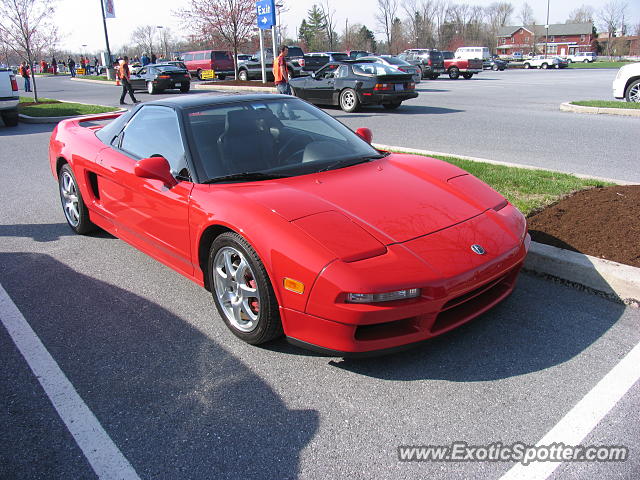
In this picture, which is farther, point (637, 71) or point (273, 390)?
point (637, 71)

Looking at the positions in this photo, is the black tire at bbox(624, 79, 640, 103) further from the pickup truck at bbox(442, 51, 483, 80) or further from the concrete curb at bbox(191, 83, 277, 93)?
the pickup truck at bbox(442, 51, 483, 80)

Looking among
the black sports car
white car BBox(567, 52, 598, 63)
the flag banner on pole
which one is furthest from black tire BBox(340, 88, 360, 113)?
white car BBox(567, 52, 598, 63)

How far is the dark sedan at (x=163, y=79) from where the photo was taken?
75.8ft

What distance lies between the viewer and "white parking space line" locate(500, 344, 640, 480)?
217 cm

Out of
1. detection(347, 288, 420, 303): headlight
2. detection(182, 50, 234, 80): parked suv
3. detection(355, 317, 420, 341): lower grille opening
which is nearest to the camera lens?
detection(347, 288, 420, 303): headlight

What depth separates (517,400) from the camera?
102 inches

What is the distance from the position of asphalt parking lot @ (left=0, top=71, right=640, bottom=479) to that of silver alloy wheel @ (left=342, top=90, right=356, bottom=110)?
11.7 m

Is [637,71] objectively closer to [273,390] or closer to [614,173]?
[614,173]

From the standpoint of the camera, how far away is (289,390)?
274 centimetres

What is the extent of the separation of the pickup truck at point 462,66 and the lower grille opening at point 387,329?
32.3 metres

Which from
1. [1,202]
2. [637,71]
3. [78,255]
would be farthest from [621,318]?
[637,71]

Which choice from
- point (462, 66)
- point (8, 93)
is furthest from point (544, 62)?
point (8, 93)

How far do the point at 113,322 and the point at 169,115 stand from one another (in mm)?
1584

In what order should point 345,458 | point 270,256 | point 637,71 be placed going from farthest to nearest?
1. point 637,71
2. point 270,256
3. point 345,458
